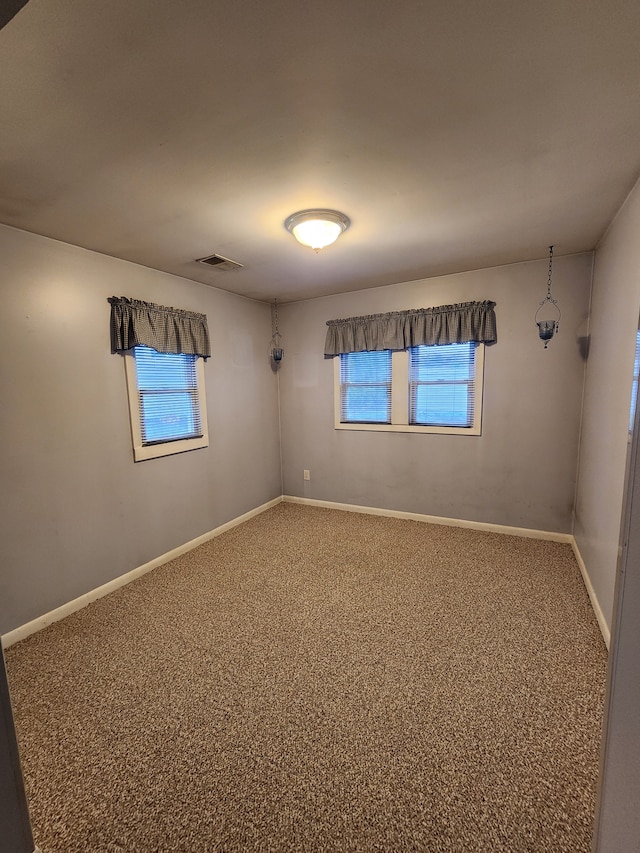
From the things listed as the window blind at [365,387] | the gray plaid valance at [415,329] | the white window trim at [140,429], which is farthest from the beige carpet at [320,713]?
the gray plaid valance at [415,329]

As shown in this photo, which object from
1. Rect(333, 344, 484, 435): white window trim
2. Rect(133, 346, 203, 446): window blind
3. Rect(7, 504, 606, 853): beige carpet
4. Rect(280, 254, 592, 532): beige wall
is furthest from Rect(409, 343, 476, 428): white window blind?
Rect(133, 346, 203, 446): window blind

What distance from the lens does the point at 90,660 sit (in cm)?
200

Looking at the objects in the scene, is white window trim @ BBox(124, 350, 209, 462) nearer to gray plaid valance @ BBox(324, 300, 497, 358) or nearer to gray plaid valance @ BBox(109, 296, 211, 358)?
gray plaid valance @ BBox(109, 296, 211, 358)

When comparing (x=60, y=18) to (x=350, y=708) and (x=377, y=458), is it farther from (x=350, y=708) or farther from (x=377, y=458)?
(x=377, y=458)

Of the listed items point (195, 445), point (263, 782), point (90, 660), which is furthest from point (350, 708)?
point (195, 445)

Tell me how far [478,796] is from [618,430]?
73.1 inches

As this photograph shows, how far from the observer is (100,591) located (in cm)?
264

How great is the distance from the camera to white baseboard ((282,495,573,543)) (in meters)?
3.28

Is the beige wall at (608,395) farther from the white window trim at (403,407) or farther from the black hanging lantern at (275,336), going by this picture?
the black hanging lantern at (275,336)

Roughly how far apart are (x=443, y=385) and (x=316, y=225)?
211 centimetres

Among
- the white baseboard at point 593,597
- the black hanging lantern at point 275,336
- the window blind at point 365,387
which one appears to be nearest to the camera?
the white baseboard at point 593,597

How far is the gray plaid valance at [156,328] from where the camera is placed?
2.70 metres

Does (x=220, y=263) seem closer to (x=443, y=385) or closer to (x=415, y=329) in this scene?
(x=415, y=329)

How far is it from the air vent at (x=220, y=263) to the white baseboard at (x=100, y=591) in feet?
8.22
